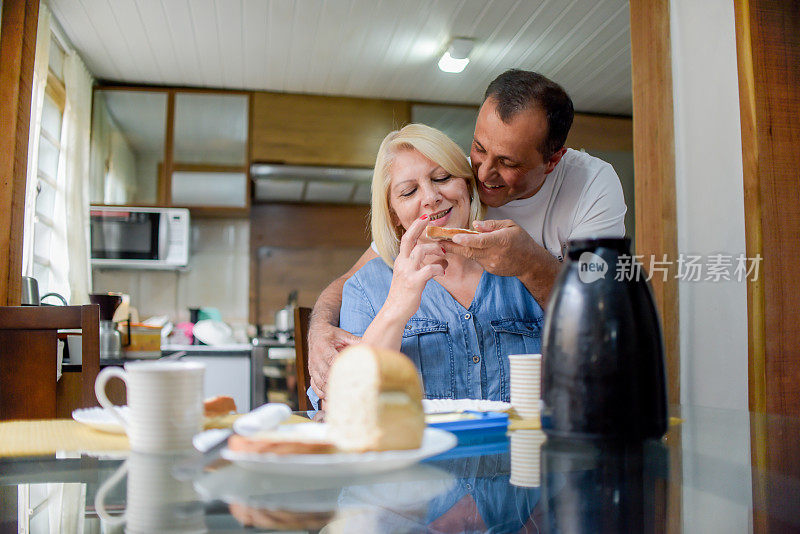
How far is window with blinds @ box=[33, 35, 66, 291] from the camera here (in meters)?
3.55

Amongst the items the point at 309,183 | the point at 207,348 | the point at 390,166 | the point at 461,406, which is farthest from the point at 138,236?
the point at 461,406

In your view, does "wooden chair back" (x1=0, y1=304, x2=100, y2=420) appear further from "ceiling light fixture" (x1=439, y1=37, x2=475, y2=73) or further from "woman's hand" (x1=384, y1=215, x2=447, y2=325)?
"ceiling light fixture" (x1=439, y1=37, x2=475, y2=73)

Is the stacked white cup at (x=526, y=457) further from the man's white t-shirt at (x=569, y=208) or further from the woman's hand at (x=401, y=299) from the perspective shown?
the man's white t-shirt at (x=569, y=208)

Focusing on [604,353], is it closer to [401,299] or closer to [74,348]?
[401,299]

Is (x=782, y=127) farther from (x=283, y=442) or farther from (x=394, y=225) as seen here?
(x=283, y=442)

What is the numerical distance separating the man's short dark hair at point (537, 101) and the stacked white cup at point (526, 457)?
4.22 ft

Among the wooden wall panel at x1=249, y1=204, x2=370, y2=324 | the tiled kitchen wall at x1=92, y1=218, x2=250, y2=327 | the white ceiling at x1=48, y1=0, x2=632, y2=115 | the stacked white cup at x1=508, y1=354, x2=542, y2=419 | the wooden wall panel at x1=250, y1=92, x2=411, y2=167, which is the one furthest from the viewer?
the wooden wall panel at x1=249, y1=204, x2=370, y2=324

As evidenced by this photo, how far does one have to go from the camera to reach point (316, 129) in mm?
4605

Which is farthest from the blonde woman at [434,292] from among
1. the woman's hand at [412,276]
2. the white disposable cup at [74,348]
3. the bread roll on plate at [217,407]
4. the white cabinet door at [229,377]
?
the white cabinet door at [229,377]

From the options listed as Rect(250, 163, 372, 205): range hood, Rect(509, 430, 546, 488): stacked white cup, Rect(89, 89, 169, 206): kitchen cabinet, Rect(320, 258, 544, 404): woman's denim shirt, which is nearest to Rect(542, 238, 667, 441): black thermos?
Rect(509, 430, 546, 488): stacked white cup

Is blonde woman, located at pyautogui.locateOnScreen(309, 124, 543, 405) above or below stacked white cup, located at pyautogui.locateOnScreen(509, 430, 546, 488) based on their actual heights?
above

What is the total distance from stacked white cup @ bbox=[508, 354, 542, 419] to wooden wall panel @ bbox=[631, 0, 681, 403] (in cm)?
149

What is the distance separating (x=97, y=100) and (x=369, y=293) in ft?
12.1

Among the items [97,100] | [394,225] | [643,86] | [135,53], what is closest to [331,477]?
[394,225]
